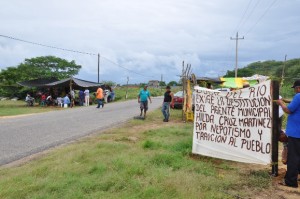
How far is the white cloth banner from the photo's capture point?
617 cm

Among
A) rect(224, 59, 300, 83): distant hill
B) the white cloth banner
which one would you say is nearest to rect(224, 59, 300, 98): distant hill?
rect(224, 59, 300, 83): distant hill

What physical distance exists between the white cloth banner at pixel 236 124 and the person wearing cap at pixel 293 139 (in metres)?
0.46

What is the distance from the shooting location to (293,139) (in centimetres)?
560

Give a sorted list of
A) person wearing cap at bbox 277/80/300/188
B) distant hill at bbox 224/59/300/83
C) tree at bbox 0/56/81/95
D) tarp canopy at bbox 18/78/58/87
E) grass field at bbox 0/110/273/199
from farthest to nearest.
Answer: distant hill at bbox 224/59/300/83
tree at bbox 0/56/81/95
tarp canopy at bbox 18/78/58/87
person wearing cap at bbox 277/80/300/188
grass field at bbox 0/110/273/199

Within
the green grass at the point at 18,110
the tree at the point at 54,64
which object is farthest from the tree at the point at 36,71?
the green grass at the point at 18,110

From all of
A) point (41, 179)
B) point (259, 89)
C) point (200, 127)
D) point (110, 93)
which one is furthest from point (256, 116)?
point (110, 93)

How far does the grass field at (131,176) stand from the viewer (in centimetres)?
482

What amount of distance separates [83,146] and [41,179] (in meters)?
2.97

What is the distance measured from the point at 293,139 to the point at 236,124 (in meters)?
1.32

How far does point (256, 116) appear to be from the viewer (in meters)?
6.34

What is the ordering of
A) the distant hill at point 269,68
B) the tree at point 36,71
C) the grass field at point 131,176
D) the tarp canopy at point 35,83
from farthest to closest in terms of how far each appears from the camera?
1. the distant hill at point 269,68
2. the tree at point 36,71
3. the tarp canopy at point 35,83
4. the grass field at point 131,176

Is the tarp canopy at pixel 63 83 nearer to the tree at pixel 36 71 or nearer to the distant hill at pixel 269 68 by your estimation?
the tree at pixel 36 71

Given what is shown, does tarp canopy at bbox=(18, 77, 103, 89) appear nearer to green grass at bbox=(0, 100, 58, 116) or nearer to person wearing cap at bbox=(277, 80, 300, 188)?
green grass at bbox=(0, 100, 58, 116)

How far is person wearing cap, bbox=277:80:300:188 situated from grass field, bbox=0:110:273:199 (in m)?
0.41
